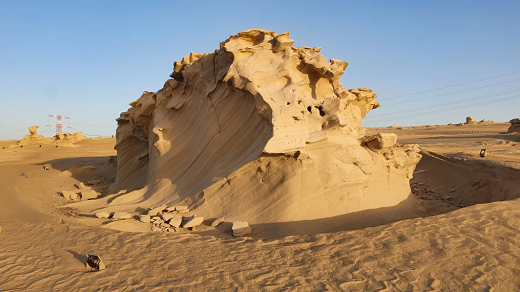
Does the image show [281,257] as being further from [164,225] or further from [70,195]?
[70,195]

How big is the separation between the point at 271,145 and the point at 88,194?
26.5ft

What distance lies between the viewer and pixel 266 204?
7039 millimetres

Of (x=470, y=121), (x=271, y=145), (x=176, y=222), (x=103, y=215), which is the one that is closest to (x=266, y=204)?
(x=271, y=145)

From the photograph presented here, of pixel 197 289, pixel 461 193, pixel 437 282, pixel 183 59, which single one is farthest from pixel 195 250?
pixel 461 193

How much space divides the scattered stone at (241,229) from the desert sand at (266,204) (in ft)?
0.11

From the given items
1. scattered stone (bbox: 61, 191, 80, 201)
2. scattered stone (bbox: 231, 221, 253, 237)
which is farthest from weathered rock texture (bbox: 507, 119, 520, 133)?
scattered stone (bbox: 61, 191, 80, 201)

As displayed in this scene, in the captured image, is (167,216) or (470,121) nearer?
(167,216)

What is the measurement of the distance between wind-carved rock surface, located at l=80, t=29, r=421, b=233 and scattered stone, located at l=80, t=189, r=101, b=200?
188 cm

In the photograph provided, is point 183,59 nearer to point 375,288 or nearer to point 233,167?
point 233,167

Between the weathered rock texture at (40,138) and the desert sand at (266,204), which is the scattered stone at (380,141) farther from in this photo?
the weathered rock texture at (40,138)

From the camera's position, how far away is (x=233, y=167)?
787cm

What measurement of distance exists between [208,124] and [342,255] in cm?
541

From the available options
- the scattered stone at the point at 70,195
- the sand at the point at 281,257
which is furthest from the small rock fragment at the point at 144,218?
the scattered stone at the point at 70,195

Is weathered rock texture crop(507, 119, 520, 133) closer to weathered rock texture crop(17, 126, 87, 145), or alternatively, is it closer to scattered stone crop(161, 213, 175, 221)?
scattered stone crop(161, 213, 175, 221)
